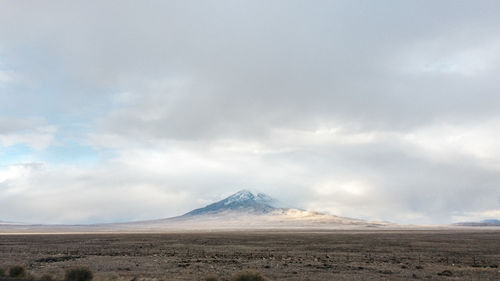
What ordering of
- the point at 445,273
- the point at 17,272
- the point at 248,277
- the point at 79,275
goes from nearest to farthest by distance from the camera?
1. the point at 248,277
2. the point at 79,275
3. the point at 17,272
4. the point at 445,273

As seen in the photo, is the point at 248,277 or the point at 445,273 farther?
the point at 445,273

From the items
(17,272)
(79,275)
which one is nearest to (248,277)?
(79,275)

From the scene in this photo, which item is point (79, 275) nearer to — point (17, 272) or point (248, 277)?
point (17, 272)

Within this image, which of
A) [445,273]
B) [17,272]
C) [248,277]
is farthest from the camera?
[445,273]

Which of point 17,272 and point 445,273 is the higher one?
point 17,272

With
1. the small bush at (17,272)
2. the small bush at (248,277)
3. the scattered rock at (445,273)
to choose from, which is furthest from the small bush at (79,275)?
the scattered rock at (445,273)

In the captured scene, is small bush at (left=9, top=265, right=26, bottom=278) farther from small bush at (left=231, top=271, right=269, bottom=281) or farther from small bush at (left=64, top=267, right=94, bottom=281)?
small bush at (left=231, top=271, right=269, bottom=281)

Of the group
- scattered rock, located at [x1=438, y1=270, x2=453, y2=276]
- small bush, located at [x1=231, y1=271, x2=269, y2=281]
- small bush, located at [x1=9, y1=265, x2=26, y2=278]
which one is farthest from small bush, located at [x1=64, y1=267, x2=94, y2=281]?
scattered rock, located at [x1=438, y1=270, x2=453, y2=276]

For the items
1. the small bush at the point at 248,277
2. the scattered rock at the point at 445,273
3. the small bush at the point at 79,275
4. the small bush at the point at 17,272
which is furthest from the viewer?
the scattered rock at the point at 445,273

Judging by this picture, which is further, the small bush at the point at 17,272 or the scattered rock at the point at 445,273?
the scattered rock at the point at 445,273

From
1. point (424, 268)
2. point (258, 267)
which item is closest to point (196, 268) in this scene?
point (258, 267)

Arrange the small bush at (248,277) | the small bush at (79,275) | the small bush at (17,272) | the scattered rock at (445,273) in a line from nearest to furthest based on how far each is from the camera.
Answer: the small bush at (248,277)
the small bush at (79,275)
the small bush at (17,272)
the scattered rock at (445,273)

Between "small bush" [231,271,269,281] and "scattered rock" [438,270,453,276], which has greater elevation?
"small bush" [231,271,269,281]

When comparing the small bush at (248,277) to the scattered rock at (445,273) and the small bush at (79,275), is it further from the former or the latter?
the scattered rock at (445,273)
